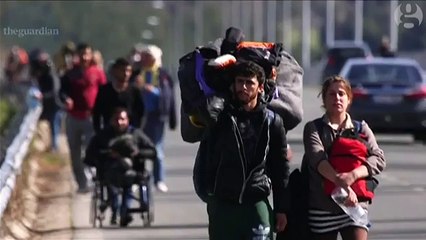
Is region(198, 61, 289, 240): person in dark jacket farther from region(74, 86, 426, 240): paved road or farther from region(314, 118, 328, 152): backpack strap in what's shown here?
region(74, 86, 426, 240): paved road

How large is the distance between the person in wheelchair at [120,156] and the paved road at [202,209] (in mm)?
428

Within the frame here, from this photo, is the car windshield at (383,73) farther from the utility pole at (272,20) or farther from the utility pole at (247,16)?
the utility pole at (247,16)

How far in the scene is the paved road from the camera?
45.3ft

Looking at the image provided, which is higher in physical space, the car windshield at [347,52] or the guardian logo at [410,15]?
the guardian logo at [410,15]

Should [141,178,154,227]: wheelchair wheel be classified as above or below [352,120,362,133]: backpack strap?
below

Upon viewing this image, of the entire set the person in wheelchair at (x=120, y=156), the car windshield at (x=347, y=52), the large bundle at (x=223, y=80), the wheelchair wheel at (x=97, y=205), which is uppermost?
the large bundle at (x=223, y=80)

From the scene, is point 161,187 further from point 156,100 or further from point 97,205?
point 97,205

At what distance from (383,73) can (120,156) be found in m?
13.7

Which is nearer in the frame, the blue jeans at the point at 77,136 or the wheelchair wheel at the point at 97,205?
the wheelchair wheel at the point at 97,205

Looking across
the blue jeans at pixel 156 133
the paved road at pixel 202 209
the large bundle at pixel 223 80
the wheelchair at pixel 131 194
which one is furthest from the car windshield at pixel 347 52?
the large bundle at pixel 223 80

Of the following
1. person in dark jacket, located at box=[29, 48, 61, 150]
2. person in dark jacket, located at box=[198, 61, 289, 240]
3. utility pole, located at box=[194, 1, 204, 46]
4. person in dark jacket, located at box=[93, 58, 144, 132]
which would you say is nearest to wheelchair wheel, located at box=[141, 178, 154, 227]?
person in dark jacket, located at box=[93, 58, 144, 132]

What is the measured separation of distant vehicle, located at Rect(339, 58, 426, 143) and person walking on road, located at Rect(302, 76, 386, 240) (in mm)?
17063

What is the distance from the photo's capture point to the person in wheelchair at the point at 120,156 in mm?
13961

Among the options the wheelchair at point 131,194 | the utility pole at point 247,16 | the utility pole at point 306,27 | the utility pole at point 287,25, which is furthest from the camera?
the utility pole at point 287,25
